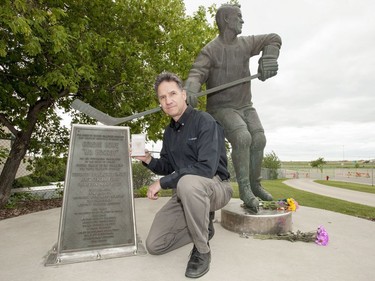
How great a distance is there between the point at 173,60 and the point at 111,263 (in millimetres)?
7591

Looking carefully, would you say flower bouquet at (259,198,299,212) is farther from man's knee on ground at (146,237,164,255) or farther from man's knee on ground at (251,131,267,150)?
man's knee on ground at (146,237,164,255)

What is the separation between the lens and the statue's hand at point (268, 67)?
404 cm

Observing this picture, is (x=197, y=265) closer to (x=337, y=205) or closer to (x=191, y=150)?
(x=191, y=150)

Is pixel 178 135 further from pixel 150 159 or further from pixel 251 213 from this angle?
pixel 251 213

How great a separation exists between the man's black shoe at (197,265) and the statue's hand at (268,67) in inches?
101

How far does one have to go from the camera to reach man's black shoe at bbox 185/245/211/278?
98.6 inches

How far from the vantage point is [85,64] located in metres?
6.16

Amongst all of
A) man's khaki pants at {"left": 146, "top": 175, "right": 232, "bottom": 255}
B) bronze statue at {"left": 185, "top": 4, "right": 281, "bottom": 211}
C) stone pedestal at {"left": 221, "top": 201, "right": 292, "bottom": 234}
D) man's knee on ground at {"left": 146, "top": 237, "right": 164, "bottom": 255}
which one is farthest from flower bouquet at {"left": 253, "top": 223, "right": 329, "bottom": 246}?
man's knee on ground at {"left": 146, "top": 237, "right": 164, "bottom": 255}

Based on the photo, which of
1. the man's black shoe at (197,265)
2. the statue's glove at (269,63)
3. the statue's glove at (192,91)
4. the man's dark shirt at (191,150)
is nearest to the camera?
the man's black shoe at (197,265)

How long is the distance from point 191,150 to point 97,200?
1135 mm

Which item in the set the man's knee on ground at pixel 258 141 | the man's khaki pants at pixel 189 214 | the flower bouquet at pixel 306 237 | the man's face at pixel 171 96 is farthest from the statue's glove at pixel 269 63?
the flower bouquet at pixel 306 237

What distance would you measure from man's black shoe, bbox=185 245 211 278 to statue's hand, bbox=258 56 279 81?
8.40 ft

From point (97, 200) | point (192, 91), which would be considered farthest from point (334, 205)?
point (97, 200)

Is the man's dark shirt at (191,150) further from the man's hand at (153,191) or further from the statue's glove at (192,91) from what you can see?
the statue's glove at (192,91)
